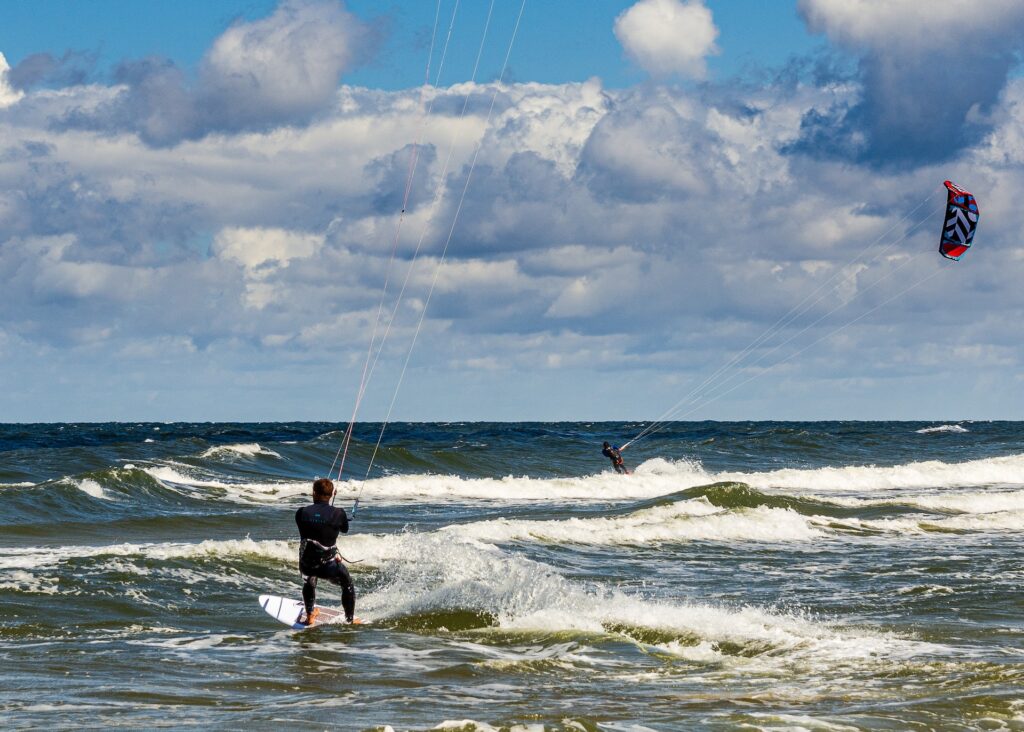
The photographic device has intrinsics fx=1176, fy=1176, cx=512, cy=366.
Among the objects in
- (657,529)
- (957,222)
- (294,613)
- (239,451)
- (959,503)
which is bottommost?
(294,613)

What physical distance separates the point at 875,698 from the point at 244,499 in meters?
22.6

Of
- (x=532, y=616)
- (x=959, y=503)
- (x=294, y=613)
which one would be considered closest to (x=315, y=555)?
(x=294, y=613)

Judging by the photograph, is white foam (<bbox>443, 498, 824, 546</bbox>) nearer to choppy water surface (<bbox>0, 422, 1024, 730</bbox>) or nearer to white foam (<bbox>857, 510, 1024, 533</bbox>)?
choppy water surface (<bbox>0, 422, 1024, 730</bbox>)

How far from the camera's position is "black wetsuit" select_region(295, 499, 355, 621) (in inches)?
488

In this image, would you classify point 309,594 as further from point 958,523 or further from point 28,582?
point 958,523

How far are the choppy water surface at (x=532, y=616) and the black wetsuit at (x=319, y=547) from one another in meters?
0.52

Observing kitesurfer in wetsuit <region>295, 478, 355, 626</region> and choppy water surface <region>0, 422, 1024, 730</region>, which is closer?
choppy water surface <region>0, 422, 1024, 730</region>

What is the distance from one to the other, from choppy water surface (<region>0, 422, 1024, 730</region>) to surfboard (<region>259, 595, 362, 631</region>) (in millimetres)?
228

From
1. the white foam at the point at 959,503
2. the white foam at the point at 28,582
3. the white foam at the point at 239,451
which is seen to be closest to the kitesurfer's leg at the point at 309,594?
the white foam at the point at 28,582

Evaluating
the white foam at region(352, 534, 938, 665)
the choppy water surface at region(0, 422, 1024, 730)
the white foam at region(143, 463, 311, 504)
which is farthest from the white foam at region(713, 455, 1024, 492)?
the white foam at region(352, 534, 938, 665)

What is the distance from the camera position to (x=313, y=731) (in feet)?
25.9

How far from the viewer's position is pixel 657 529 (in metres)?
22.1

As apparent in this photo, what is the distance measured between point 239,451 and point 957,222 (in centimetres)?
2704

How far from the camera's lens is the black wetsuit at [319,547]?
40.7 ft
